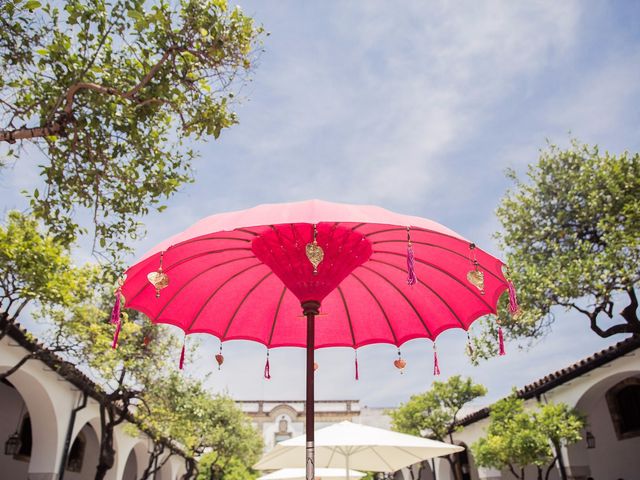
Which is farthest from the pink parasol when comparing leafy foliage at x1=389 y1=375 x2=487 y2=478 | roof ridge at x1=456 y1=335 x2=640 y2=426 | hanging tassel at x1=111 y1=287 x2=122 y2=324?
leafy foliage at x1=389 y1=375 x2=487 y2=478

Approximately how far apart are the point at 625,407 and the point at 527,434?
14.3 ft

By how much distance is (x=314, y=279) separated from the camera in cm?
382

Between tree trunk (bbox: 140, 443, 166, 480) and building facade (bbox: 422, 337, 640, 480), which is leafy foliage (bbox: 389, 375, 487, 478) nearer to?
building facade (bbox: 422, 337, 640, 480)

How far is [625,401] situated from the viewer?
45.8 ft

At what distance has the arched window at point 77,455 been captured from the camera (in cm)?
1720

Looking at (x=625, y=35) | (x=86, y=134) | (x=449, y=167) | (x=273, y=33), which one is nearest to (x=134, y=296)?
(x=86, y=134)

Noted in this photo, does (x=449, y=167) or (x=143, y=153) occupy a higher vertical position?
(x=449, y=167)

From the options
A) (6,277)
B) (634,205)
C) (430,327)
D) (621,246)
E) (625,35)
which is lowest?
(430,327)

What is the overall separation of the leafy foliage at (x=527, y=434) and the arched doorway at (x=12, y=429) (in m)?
13.2

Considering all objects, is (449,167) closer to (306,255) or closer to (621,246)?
(621,246)

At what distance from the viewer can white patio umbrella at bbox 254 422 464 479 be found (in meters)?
7.20

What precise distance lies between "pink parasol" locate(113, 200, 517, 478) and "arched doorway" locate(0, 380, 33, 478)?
12666mm

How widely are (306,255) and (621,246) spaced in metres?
9.74

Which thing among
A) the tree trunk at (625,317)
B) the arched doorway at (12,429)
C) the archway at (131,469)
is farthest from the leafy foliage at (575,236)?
the archway at (131,469)
